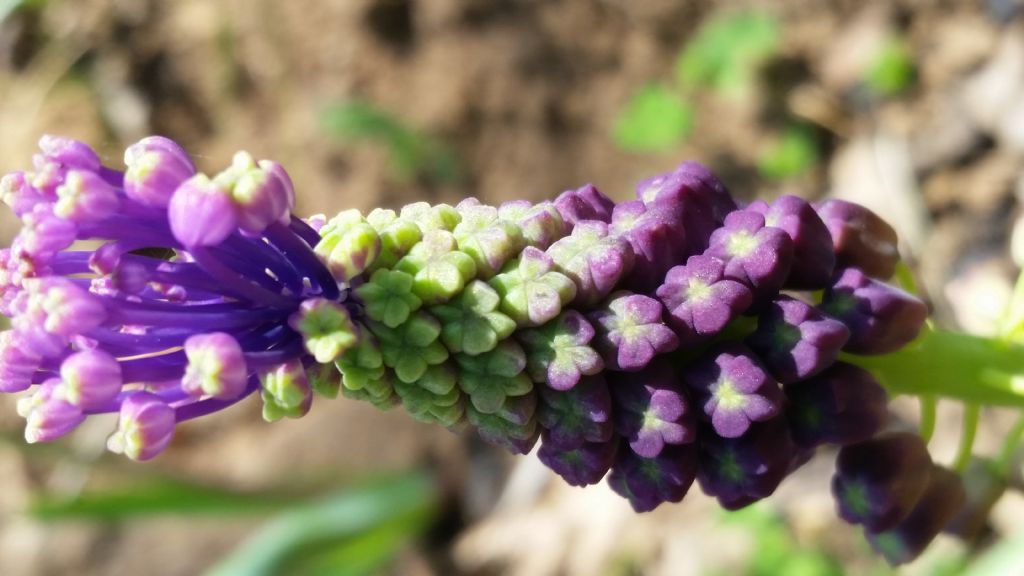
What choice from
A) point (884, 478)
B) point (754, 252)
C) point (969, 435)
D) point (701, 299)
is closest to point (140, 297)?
point (701, 299)

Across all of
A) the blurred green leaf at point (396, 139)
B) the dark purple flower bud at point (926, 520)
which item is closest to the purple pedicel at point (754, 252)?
the dark purple flower bud at point (926, 520)

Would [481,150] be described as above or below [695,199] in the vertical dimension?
below

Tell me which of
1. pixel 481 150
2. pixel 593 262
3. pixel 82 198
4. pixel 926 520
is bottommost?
pixel 481 150

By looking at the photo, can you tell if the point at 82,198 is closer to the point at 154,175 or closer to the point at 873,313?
the point at 154,175

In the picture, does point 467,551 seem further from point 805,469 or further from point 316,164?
point 316,164

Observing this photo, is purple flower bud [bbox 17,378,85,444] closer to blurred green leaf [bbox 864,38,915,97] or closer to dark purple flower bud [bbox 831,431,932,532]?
dark purple flower bud [bbox 831,431,932,532]

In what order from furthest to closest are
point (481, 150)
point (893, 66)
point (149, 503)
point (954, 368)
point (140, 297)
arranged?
point (481, 150) < point (893, 66) < point (149, 503) < point (954, 368) < point (140, 297)
